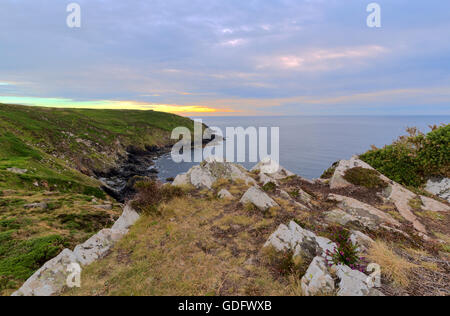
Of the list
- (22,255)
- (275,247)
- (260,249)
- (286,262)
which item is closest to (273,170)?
(260,249)

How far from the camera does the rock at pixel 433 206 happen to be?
49.4 feet

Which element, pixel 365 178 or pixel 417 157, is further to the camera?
pixel 417 157

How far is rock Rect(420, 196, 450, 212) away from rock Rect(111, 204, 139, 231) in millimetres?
22682

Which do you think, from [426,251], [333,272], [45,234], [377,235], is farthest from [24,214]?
[426,251]

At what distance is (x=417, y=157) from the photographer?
20438 mm

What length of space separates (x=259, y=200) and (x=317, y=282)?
24.7ft

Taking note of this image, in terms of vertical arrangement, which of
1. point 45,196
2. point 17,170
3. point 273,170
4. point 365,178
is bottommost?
point 45,196

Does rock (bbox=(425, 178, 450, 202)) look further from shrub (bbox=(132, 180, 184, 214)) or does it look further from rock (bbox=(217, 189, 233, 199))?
shrub (bbox=(132, 180, 184, 214))

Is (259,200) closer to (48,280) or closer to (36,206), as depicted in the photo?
(48,280)

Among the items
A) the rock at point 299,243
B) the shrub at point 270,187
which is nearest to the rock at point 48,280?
the rock at point 299,243

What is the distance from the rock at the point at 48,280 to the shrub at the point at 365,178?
2255 centimetres

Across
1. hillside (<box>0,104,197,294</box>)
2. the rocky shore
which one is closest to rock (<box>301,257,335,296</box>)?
the rocky shore

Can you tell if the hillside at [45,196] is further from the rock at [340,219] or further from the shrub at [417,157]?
the shrub at [417,157]
